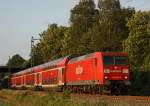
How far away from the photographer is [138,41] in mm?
75438

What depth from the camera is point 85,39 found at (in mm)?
94625

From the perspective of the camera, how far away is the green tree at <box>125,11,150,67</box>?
7331 cm

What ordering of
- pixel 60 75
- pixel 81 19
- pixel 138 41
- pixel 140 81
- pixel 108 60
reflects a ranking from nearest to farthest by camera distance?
pixel 108 60
pixel 140 81
pixel 60 75
pixel 138 41
pixel 81 19

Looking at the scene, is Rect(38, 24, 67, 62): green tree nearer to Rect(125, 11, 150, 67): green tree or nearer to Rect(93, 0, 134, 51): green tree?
Rect(93, 0, 134, 51): green tree

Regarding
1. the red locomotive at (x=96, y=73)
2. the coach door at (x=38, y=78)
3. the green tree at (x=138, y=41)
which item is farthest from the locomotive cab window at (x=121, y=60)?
the green tree at (x=138, y=41)

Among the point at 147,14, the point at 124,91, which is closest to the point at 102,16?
the point at 147,14

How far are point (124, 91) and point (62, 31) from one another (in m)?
86.7

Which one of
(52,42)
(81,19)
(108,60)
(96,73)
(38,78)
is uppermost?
(81,19)

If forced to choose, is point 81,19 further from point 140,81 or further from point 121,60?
point 121,60

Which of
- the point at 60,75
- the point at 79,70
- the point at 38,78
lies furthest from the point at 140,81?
the point at 38,78

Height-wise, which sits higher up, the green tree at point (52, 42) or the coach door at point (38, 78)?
the green tree at point (52, 42)

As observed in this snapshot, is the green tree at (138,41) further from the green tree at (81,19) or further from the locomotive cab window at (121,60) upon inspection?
the locomotive cab window at (121,60)

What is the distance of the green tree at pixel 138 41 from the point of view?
7331 centimetres

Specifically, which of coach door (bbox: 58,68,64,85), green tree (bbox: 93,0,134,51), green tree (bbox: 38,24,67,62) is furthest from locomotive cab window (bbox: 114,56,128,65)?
green tree (bbox: 38,24,67,62)
